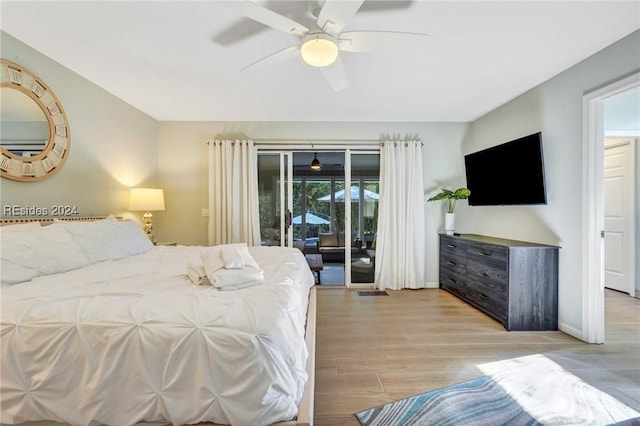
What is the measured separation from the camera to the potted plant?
408 cm

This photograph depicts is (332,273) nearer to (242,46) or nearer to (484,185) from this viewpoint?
(484,185)

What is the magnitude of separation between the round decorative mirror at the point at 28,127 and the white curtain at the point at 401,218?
12.5ft

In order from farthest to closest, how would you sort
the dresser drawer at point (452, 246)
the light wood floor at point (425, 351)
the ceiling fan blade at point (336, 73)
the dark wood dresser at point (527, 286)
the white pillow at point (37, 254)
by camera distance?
the dresser drawer at point (452, 246)
the dark wood dresser at point (527, 286)
the ceiling fan blade at point (336, 73)
the light wood floor at point (425, 351)
the white pillow at point (37, 254)

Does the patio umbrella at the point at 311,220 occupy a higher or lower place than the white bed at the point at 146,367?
higher

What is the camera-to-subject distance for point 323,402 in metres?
1.84

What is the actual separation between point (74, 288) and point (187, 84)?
7.88 feet

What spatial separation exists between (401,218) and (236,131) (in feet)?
9.48

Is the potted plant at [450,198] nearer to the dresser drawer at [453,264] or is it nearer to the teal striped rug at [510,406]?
the dresser drawer at [453,264]

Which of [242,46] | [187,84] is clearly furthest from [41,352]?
[187,84]

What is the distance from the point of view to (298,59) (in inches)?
103

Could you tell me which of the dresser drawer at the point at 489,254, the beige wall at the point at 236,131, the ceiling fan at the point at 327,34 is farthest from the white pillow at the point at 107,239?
the dresser drawer at the point at 489,254

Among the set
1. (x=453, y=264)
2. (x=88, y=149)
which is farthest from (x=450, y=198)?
(x=88, y=149)

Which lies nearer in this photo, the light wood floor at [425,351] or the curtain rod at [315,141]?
the light wood floor at [425,351]

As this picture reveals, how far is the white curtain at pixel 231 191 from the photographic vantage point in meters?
4.31
